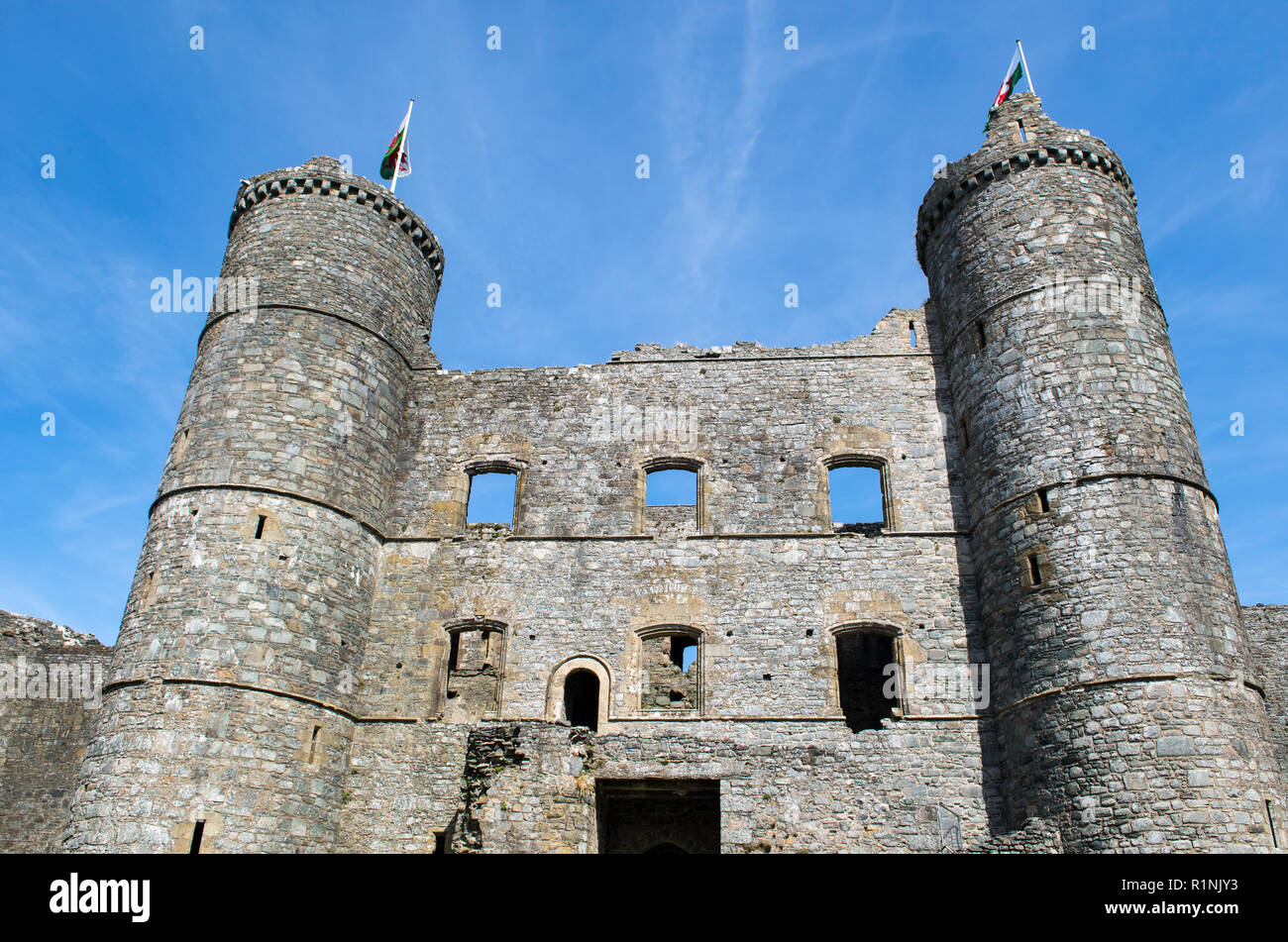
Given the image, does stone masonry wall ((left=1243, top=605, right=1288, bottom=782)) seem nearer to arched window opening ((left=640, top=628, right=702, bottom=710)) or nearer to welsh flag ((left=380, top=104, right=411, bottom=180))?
arched window opening ((left=640, top=628, right=702, bottom=710))

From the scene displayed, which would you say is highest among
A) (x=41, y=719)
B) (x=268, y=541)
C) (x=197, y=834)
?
(x=268, y=541)

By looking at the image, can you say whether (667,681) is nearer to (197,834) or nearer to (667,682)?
(667,682)

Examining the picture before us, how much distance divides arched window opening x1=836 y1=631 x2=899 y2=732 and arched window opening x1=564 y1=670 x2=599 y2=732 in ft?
15.1

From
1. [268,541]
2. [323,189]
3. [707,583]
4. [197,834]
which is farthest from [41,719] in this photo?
[707,583]

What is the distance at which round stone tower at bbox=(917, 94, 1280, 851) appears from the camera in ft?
40.0

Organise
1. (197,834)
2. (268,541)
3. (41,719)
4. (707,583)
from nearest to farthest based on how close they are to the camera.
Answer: (197,834) → (268,541) → (707,583) → (41,719)

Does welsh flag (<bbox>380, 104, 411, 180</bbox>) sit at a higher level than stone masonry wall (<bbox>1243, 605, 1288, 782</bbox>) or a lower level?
higher

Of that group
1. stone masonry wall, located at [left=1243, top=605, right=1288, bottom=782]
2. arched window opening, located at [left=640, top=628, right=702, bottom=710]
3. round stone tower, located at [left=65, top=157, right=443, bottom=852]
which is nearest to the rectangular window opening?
arched window opening, located at [left=640, top=628, right=702, bottom=710]

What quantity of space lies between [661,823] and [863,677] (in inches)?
182

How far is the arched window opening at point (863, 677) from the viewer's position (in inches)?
668

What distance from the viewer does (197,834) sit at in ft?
42.5

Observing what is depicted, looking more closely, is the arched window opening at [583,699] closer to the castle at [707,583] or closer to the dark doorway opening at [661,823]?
the castle at [707,583]
